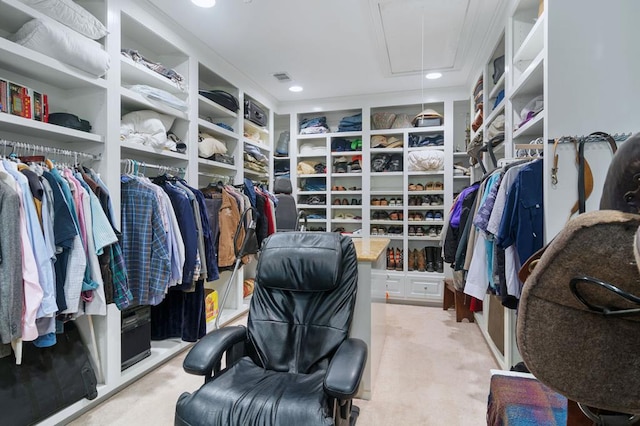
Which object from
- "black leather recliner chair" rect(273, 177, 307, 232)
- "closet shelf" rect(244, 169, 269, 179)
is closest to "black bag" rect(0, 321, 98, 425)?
"black leather recliner chair" rect(273, 177, 307, 232)

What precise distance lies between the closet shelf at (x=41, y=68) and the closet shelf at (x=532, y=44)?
8.80 ft

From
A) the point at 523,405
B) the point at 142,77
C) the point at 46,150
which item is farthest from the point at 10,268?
the point at 523,405

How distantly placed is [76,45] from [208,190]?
5.03 feet

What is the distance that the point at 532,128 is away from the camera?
7.22 feet

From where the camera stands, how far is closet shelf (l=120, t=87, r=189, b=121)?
7.72 feet

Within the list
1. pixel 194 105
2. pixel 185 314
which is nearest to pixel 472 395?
pixel 185 314

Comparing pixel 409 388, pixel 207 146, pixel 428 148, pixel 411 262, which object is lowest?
pixel 409 388

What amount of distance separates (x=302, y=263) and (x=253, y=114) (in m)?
2.83

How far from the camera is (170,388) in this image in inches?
91.0

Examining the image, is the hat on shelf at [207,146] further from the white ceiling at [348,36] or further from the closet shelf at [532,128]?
the closet shelf at [532,128]

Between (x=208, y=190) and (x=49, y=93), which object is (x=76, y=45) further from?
(x=208, y=190)

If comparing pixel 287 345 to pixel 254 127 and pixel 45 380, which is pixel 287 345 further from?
pixel 254 127

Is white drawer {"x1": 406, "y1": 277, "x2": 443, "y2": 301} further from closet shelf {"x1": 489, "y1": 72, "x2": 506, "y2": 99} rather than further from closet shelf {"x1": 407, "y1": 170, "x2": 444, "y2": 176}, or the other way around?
closet shelf {"x1": 489, "y1": 72, "x2": 506, "y2": 99}

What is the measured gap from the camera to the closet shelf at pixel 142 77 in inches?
94.2
